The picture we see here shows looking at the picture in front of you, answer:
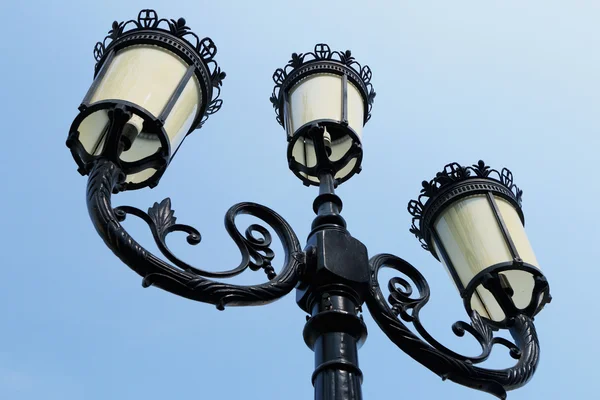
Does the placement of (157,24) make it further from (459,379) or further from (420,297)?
(459,379)

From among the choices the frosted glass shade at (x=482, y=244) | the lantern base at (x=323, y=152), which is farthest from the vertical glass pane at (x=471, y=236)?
the lantern base at (x=323, y=152)

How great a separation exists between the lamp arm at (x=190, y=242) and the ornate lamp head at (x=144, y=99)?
6.5 inches

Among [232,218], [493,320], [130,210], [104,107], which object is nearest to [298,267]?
[232,218]

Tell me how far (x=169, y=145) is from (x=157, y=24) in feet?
2.16

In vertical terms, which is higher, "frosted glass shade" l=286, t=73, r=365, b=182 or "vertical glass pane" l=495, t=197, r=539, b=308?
"frosted glass shade" l=286, t=73, r=365, b=182

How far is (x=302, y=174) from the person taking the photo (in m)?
3.33

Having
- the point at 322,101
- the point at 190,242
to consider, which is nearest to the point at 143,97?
the point at 190,242

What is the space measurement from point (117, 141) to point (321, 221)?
791 millimetres

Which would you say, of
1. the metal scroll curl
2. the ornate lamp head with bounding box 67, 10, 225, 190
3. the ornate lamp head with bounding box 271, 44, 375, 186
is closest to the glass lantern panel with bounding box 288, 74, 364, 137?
the ornate lamp head with bounding box 271, 44, 375, 186

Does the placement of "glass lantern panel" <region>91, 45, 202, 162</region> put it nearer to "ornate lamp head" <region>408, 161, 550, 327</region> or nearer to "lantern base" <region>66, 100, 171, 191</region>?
"lantern base" <region>66, 100, 171, 191</region>

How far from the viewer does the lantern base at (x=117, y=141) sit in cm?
255

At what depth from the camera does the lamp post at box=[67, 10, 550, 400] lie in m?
2.30

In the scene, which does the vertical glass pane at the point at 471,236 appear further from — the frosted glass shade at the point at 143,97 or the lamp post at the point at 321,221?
the frosted glass shade at the point at 143,97

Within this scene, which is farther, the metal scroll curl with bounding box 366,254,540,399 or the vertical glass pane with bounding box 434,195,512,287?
the vertical glass pane with bounding box 434,195,512,287
